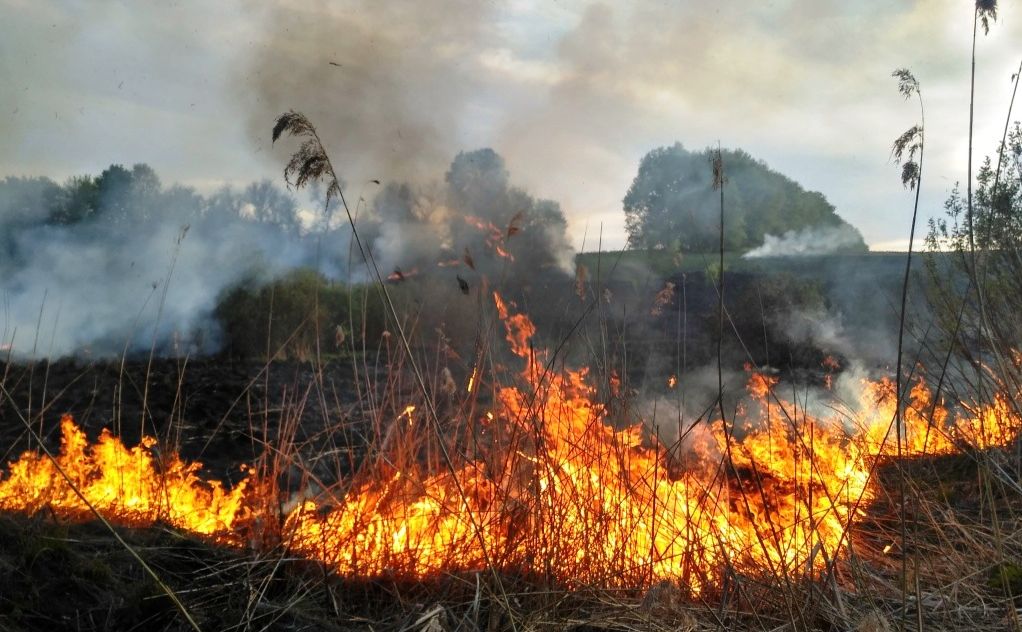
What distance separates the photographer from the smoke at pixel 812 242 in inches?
525

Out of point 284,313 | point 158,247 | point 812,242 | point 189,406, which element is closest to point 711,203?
point 812,242

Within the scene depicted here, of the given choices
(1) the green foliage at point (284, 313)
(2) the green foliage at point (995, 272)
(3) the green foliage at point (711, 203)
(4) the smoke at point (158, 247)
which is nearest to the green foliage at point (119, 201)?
(4) the smoke at point (158, 247)

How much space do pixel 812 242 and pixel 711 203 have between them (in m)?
2.21

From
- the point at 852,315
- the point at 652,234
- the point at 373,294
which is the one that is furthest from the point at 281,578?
the point at 852,315

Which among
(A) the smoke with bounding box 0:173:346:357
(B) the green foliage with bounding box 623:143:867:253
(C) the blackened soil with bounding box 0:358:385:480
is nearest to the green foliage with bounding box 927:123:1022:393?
(C) the blackened soil with bounding box 0:358:385:480

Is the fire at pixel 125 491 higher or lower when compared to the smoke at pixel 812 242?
lower

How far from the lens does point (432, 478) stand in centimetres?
336

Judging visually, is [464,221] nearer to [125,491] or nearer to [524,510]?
[125,491]

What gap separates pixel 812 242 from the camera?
13727 mm

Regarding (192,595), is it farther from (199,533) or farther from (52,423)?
(52,423)

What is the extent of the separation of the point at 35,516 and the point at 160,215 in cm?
690

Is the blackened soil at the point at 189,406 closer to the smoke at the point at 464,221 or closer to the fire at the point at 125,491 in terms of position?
the fire at the point at 125,491

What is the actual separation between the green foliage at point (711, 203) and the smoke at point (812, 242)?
4.3 inches

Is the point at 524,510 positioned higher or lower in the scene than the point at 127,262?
lower
